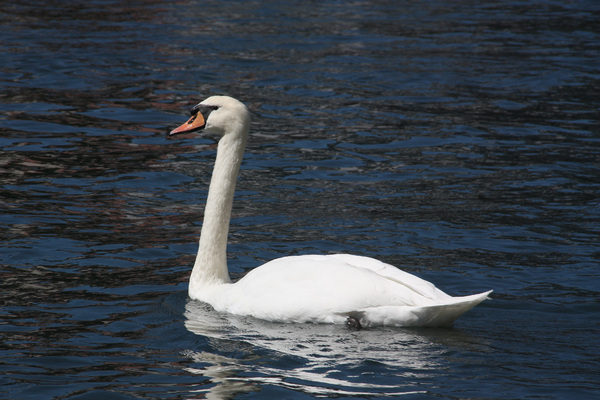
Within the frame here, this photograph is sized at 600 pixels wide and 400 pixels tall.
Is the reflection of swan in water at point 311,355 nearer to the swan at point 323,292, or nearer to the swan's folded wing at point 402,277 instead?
the swan at point 323,292

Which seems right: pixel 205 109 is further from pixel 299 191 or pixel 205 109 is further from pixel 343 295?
pixel 299 191

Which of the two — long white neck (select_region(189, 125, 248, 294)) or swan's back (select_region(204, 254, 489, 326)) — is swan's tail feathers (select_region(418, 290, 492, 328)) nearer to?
swan's back (select_region(204, 254, 489, 326))

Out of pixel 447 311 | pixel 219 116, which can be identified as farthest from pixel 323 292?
pixel 219 116

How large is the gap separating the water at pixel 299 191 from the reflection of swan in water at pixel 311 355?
0.02 meters

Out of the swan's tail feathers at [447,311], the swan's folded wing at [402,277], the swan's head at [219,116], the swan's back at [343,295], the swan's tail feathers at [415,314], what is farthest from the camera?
the swan's head at [219,116]

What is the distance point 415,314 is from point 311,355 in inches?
31.0

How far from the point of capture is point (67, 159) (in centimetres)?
1194

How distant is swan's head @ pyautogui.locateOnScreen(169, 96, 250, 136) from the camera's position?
7496 millimetres

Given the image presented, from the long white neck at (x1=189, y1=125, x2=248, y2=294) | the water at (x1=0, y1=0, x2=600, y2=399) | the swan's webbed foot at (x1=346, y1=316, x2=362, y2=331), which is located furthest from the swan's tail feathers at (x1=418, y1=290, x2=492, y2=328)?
the long white neck at (x1=189, y1=125, x2=248, y2=294)

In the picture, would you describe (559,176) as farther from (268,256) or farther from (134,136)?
(134,136)

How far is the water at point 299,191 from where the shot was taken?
6074 mm

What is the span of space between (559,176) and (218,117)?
17.7 feet

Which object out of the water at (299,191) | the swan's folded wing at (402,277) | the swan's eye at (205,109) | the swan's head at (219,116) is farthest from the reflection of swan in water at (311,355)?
the swan's eye at (205,109)

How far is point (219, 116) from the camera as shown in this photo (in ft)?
24.7
